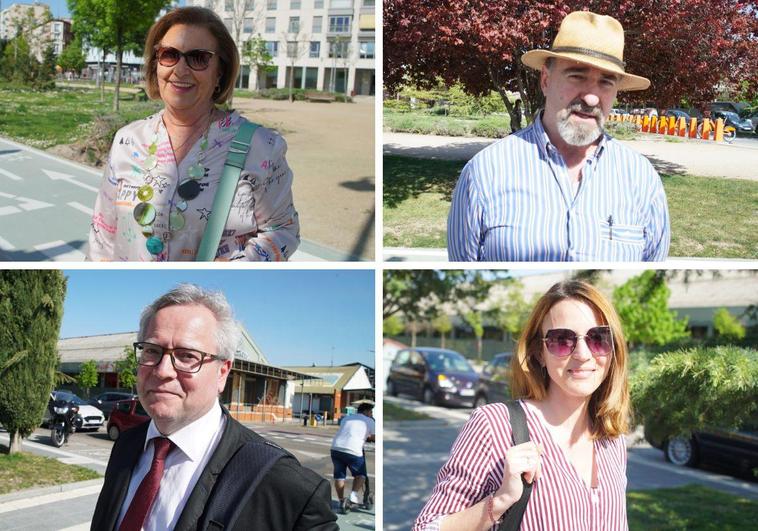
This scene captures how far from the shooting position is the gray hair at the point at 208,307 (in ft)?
5.80

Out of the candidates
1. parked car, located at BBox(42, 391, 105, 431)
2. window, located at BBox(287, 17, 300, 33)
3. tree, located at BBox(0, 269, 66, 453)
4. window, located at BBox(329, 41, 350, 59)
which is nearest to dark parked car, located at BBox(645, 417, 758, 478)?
parked car, located at BBox(42, 391, 105, 431)

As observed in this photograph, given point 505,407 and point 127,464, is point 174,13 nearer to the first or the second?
point 127,464

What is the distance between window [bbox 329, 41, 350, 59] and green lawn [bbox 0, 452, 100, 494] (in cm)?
1175

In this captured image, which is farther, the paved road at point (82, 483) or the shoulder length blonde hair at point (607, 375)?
the paved road at point (82, 483)

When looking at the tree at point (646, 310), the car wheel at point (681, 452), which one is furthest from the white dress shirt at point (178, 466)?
the car wheel at point (681, 452)

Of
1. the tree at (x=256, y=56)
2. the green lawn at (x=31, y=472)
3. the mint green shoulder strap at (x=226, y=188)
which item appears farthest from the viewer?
the tree at (x=256, y=56)

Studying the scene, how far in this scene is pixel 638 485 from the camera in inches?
233

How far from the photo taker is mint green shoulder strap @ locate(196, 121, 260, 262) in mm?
2295

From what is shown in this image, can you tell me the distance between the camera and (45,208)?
722 cm

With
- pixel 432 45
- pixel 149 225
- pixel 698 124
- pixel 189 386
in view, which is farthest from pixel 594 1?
pixel 698 124

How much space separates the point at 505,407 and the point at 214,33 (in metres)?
1.50

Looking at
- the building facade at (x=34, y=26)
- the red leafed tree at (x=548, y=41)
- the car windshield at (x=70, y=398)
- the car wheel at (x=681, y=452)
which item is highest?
the building facade at (x=34, y=26)

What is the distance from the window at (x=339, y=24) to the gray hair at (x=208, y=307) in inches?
525

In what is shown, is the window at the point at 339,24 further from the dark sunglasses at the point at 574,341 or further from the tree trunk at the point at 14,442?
the dark sunglasses at the point at 574,341
